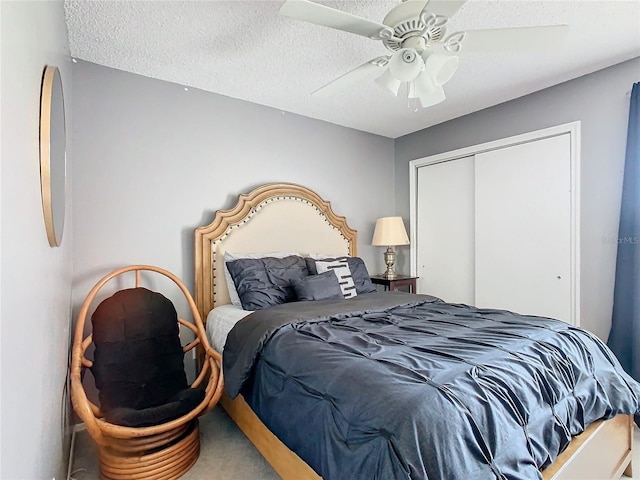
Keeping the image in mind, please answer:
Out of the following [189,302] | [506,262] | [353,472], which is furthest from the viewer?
[506,262]

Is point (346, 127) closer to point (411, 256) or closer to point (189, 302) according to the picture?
point (411, 256)

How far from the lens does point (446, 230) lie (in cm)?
363

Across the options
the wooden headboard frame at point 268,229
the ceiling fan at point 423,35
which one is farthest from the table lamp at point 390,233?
the ceiling fan at point 423,35

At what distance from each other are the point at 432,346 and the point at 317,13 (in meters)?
1.51

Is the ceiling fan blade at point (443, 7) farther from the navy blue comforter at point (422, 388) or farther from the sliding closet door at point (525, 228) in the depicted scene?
the sliding closet door at point (525, 228)

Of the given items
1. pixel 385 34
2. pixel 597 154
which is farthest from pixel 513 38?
pixel 597 154

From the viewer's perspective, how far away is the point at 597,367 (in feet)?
5.48

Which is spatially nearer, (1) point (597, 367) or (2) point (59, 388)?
(2) point (59, 388)

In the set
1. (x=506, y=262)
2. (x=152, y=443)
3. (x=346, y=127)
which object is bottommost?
(x=152, y=443)

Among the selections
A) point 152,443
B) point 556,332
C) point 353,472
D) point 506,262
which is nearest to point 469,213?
point 506,262

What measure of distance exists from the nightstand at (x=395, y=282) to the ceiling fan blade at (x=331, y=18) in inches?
97.8

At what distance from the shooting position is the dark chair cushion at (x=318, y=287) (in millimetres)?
2482

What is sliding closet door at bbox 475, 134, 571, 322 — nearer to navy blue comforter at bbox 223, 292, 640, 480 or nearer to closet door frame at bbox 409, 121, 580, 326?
closet door frame at bbox 409, 121, 580, 326

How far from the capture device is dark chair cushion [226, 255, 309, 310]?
2424 millimetres
